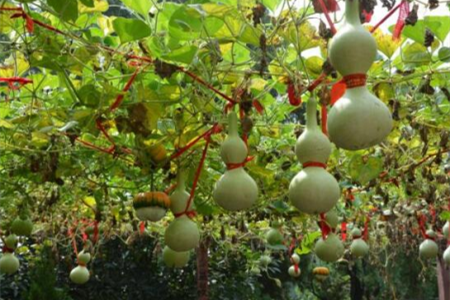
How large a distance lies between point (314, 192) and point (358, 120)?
0.88 ft

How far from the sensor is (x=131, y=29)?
4.46 feet

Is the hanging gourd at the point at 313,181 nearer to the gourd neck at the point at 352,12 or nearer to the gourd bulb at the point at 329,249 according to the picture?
the gourd neck at the point at 352,12

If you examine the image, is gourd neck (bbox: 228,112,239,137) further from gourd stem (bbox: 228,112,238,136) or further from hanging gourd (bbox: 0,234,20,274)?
hanging gourd (bbox: 0,234,20,274)

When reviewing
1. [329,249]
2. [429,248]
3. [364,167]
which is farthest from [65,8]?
[429,248]

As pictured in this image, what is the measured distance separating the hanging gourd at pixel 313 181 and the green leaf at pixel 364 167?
1.02m

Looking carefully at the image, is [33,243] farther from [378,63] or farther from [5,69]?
[378,63]

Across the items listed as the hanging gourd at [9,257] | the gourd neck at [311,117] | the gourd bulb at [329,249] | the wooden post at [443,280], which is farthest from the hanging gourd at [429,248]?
the gourd neck at [311,117]

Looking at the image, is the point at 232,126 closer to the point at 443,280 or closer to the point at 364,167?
the point at 364,167

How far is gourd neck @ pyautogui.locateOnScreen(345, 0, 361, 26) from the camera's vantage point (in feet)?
3.28

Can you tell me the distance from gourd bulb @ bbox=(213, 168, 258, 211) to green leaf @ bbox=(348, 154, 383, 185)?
93 centimetres

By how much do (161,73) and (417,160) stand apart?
1.67 m

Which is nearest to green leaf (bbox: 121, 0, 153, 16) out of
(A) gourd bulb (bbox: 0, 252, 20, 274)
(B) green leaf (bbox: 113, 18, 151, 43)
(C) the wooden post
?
(B) green leaf (bbox: 113, 18, 151, 43)

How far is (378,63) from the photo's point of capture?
164 cm

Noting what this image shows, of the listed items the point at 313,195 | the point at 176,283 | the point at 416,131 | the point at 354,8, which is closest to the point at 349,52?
the point at 354,8
